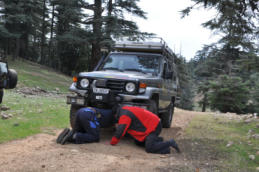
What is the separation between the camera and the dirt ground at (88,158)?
418 cm

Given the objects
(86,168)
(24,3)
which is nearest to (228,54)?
(24,3)

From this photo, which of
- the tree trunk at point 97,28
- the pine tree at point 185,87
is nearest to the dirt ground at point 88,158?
the tree trunk at point 97,28

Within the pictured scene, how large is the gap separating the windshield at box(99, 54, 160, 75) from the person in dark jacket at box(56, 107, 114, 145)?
Result: 6.45ft

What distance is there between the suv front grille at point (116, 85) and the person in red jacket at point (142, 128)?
0.58 metres

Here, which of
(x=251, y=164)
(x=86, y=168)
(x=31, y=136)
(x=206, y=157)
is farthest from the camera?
(x=31, y=136)

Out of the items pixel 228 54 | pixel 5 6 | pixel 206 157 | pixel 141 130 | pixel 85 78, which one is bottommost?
pixel 206 157

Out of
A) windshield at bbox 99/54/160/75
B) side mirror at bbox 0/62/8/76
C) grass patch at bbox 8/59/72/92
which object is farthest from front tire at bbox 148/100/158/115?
grass patch at bbox 8/59/72/92

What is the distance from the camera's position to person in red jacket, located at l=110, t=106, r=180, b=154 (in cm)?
564

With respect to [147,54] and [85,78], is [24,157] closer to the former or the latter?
[85,78]

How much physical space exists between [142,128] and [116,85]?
124cm

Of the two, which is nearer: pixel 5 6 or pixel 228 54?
pixel 5 6

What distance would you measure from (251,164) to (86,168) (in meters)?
3.34

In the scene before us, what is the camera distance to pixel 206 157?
5641 millimetres

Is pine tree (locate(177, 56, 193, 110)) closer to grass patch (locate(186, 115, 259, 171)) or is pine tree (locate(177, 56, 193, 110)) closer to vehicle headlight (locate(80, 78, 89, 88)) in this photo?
grass patch (locate(186, 115, 259, 171))
